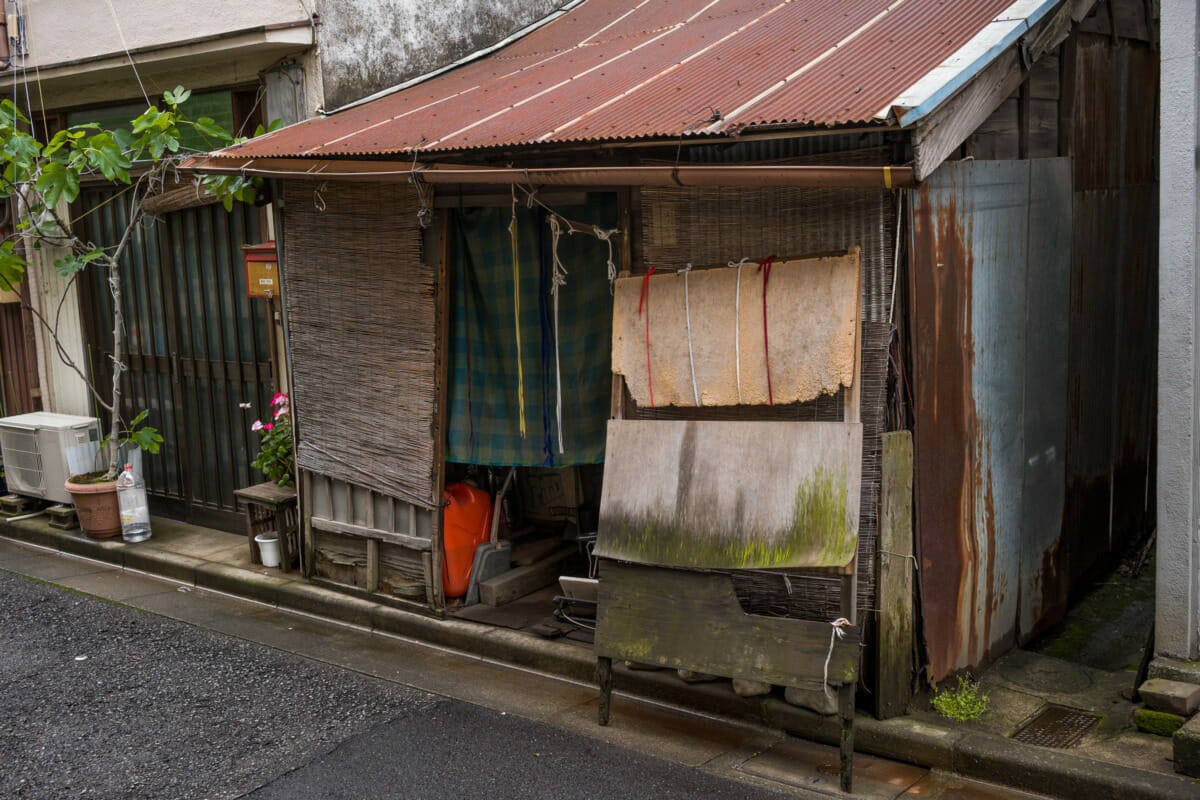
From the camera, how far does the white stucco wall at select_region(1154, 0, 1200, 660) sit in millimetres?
5539

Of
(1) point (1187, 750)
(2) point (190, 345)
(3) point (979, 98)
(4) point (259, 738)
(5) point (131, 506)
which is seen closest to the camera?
(1) point (1187, 750)

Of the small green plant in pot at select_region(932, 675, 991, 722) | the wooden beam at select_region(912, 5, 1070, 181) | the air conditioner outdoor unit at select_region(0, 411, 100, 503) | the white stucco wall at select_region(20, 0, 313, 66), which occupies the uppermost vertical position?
the white stucco wall at select_region(20, 0, 313, 66)

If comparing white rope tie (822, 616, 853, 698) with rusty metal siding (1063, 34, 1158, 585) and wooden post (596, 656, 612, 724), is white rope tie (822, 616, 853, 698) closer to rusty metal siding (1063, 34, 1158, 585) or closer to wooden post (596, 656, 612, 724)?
wooden post (596, 656, 612, 724)

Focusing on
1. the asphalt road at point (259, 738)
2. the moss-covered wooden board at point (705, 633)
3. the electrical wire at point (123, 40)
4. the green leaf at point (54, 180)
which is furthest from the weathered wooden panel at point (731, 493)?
the electrical wire at point (123, 40)

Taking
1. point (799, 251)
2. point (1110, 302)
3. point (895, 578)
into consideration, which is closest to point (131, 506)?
point (799, 251)

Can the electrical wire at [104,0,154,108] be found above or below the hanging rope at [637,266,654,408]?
above

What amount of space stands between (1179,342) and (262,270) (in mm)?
7012

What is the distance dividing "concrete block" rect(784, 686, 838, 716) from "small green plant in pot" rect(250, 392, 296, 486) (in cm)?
505

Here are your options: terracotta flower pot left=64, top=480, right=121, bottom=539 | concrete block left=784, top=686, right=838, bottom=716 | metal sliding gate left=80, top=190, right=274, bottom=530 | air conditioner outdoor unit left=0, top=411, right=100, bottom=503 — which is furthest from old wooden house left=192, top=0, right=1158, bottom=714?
air conditioner outdoor unit left=0, top=411, right=100, bottom=503

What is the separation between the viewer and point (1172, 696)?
543 centimetres

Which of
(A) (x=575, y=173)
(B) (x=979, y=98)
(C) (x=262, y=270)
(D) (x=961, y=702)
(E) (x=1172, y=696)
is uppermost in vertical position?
(B) (x=979, y=98)

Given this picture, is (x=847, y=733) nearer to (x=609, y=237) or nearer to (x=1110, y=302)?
(x=609, y=237)

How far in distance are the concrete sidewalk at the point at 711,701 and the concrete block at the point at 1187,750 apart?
2.8 inches

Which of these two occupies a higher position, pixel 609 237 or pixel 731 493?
pixel 609 237
